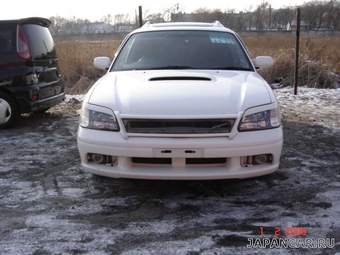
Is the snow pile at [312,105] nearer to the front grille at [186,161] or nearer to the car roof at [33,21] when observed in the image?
the front grille at [186,161]

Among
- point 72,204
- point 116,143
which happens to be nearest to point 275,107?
point 116,143

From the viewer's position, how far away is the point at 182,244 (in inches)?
95.5

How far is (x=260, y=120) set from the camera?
296 cm

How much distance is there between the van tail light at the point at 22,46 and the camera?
5.41 m

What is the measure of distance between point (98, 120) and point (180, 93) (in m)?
0.74

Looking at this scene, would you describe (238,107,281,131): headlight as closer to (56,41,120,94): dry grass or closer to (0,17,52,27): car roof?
(0,17,52,27): car roof

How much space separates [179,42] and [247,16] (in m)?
83.6

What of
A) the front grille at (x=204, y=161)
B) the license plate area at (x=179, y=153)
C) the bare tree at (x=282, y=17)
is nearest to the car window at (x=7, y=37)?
the license plate area at (x=179, y=153)

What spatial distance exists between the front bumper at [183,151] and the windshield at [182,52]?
1296 millimetres

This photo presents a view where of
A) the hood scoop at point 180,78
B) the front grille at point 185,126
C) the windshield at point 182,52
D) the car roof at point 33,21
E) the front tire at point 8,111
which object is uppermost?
the car roof at point 33,21

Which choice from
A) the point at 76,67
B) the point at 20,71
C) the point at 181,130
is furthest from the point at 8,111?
the point at 76,67

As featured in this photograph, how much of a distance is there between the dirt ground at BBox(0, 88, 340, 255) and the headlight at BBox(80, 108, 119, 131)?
67 cm

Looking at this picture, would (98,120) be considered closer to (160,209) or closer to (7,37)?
(160,209)

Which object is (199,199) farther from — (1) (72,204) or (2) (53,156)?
(2) (53,156)
